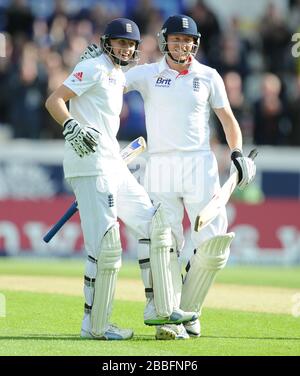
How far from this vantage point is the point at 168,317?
7504mm

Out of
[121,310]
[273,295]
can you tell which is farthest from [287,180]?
[121,310]

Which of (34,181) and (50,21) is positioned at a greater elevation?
(50,21)

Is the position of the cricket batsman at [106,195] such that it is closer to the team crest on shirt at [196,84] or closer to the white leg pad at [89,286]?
the white leg pad at [89,286]

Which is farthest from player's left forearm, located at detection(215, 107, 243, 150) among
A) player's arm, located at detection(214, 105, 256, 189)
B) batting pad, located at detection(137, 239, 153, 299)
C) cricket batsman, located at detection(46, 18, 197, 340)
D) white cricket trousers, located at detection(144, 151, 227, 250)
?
batting pad, located at detection(137, 239, 153, 299)

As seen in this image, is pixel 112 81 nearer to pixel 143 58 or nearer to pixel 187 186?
pixel 187 186

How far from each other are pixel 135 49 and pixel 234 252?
29.9 feet

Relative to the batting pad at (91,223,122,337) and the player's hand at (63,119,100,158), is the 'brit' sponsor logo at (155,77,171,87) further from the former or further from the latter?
the batting pad at (91,223,122,337)

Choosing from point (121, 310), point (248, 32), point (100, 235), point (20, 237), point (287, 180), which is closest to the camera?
point (100, 235)

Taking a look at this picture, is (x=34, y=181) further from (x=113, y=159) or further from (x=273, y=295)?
(x=113, y=159)

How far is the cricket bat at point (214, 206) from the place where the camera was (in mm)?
7457

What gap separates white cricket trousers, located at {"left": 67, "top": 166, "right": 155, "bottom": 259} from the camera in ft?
24.3

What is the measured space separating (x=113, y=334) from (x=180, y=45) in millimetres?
2222

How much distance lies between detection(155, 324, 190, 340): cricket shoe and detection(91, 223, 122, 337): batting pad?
40cm

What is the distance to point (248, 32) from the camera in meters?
19.4
